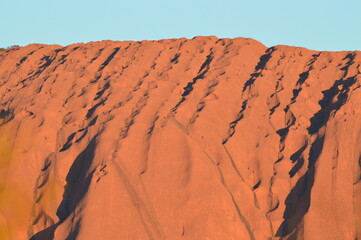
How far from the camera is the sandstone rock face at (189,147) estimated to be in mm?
13062

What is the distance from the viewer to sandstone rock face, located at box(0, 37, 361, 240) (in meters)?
13.1

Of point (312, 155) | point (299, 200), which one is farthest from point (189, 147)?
point (312, 155)

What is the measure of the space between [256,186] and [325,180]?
1667mm

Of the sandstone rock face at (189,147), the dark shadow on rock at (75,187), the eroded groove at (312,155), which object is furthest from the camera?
the dark shadow on rock at (75,187)

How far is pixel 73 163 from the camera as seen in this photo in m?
15.1

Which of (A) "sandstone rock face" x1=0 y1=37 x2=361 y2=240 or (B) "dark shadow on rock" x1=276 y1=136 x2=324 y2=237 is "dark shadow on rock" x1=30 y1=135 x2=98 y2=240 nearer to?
(A) "sandstone rock face" x1=0 y1=37 x2=361 y2=240

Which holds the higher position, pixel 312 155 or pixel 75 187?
pixel 75 187

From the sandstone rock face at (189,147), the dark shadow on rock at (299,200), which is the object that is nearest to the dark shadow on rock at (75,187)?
the sandstone rock face at (189,147)

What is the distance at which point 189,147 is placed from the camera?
1441 centimetres

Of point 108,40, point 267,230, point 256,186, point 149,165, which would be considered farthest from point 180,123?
point 108,40

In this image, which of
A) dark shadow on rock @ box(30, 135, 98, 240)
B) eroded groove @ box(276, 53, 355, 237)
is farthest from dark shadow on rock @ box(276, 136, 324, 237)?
dark shadow on rock @ box(30, 135, 98, 240)

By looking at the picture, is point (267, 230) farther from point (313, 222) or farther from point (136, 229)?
point (136, 229)

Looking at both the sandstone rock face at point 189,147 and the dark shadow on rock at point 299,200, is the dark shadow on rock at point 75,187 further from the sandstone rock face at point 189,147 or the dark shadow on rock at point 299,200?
the dark shadow on rock at point 299,200

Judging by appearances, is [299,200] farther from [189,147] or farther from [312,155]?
[189,147]
